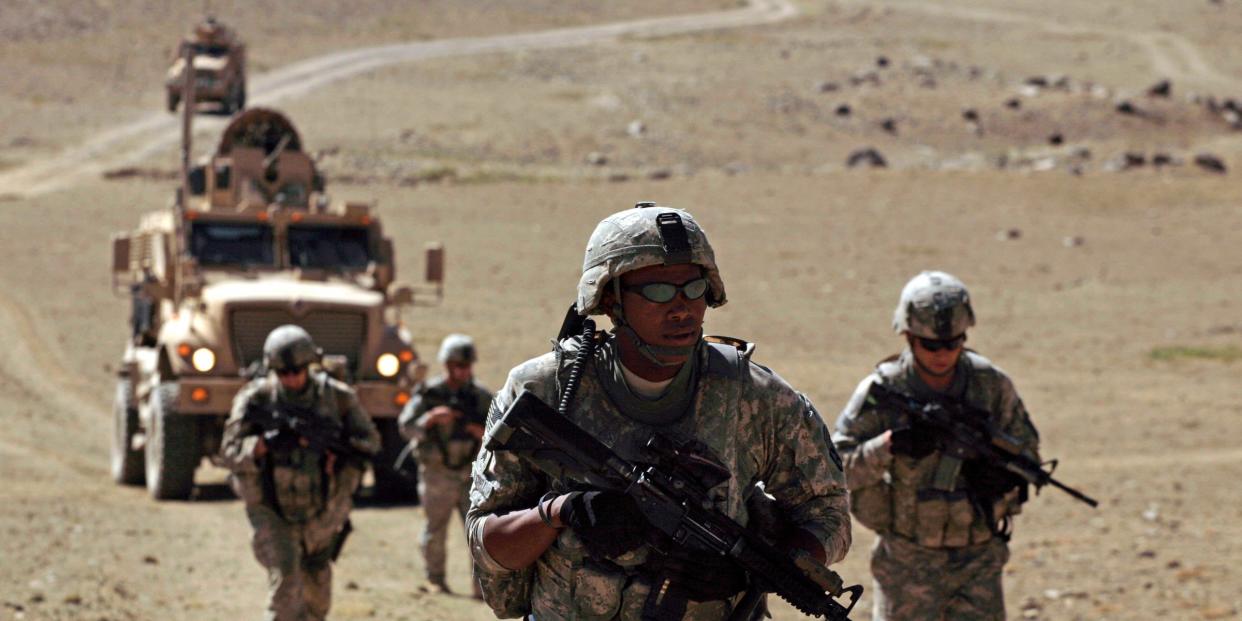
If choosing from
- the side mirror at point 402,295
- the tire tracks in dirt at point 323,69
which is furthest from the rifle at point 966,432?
the tire tracks in dirt at point 323,69

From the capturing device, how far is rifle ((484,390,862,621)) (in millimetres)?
3992

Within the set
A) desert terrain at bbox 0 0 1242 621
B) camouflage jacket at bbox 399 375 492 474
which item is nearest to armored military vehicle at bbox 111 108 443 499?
desert terrain at bbox 0 0 1242 621

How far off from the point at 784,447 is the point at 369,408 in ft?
30.3

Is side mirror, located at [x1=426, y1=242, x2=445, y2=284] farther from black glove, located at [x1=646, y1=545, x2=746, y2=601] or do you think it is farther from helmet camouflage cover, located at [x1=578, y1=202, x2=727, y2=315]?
black glove, located at [x1=646, y1=545, x2=746, y2=601]

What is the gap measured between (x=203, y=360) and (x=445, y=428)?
10.2 ft

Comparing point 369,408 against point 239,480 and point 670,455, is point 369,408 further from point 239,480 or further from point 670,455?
point 670,455

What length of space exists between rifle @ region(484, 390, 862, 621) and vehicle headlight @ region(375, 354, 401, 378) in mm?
9539

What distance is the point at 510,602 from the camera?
4.36 m

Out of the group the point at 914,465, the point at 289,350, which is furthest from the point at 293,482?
the point at 914,465

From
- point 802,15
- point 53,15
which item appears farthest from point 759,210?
point 802,15

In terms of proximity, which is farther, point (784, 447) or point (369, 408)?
point (369, 408)

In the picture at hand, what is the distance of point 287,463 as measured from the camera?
8.19 meters

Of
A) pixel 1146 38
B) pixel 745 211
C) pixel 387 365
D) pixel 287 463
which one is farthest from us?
pixel 1146 38

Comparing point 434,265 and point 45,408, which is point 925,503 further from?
point 45,408
